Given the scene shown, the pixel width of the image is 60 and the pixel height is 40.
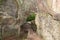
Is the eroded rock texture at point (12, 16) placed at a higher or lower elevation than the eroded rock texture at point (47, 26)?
higher

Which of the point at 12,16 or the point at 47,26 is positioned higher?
the point at 12,16

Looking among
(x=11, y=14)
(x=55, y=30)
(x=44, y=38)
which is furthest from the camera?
(x=55, y=30)

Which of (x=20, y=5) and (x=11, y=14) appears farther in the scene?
(x=20, y=5)

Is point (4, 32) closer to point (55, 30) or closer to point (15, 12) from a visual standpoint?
point (15, 12)

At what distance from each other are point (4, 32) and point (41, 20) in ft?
2.77

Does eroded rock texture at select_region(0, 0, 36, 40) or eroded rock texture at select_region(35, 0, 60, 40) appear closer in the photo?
eroded rock texture at select_region(0, 0, 36, 40)

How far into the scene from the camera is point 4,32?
2.16 metres

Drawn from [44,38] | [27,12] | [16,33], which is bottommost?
[44,38]

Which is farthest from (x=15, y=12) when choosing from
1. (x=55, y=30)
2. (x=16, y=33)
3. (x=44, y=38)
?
(x=55, y=30)

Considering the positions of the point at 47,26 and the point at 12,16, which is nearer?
the point at 12,16

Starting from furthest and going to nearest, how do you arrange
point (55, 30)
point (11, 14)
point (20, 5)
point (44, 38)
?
point (55, 30), point (44, 38), point (20, 5), point (11, 14)

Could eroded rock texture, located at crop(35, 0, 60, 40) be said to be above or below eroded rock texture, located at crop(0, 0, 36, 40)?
below

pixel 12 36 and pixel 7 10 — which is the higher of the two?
pixel 7 10

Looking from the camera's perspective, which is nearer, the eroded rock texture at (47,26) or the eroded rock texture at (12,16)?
the eroded rock texture at (12,16)
